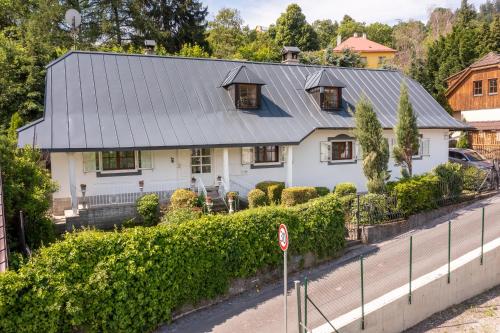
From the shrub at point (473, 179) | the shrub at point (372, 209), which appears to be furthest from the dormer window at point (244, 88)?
the shrub at point (473, 179)

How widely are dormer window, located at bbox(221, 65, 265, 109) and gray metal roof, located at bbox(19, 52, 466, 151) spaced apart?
0.37 metres

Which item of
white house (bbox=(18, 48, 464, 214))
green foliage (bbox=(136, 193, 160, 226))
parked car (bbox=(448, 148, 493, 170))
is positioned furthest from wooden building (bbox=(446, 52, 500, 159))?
green foliage (bbox=(136, 193, 160, 226))

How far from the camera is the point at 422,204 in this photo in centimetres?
1567

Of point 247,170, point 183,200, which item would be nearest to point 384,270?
point 183,200

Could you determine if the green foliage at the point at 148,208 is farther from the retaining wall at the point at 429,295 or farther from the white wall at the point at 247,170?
the retaining wall at the point at 429,295

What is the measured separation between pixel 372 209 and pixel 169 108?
975 cm

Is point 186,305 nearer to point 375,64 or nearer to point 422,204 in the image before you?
point 422,204

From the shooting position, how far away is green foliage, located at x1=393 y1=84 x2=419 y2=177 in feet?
56.9

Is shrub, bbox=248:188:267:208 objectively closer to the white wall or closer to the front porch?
the front porch

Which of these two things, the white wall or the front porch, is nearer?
the front porch

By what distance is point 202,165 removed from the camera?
18.0 meters

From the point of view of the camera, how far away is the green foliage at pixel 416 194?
49.6 feet

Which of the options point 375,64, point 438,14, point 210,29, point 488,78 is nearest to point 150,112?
point 488,78

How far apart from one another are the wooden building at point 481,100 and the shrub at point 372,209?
19.4 m
